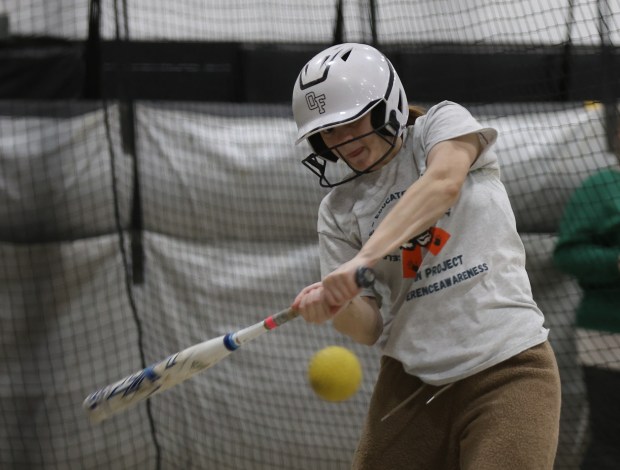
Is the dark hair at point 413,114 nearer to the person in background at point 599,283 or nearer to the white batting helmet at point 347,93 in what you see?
the white batting helmet at point 347,93

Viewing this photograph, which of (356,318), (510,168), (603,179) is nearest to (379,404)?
(356,318)

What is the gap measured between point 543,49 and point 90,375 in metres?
2.75

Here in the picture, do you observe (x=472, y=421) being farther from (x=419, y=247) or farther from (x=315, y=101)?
(x=315, y=101)

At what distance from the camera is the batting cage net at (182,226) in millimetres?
4031

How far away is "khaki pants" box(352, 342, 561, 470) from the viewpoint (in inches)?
71.2

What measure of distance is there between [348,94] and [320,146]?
181 mm

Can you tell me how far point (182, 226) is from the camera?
4.16m

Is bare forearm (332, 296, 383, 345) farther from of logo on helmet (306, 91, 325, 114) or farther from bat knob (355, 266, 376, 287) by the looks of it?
of logo on helmet (306, 91, 325, 114)

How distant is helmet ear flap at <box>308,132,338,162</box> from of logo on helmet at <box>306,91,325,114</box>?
0.31 ft

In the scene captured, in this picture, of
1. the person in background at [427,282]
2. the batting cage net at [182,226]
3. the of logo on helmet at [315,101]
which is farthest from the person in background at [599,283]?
the of logo on helmet at [315,101]

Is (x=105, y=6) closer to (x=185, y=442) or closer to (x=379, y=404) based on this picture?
(x=185, y=442)

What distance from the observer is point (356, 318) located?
2.08 m

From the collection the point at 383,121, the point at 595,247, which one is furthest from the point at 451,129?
the point at 595,247

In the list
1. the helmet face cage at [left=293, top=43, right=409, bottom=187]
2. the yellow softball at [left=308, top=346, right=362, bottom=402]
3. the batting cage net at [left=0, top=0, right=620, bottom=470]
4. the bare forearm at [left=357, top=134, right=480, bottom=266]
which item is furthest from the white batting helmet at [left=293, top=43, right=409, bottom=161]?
the batting cage net at [left=0, top=0, right=620, bottom=470]
